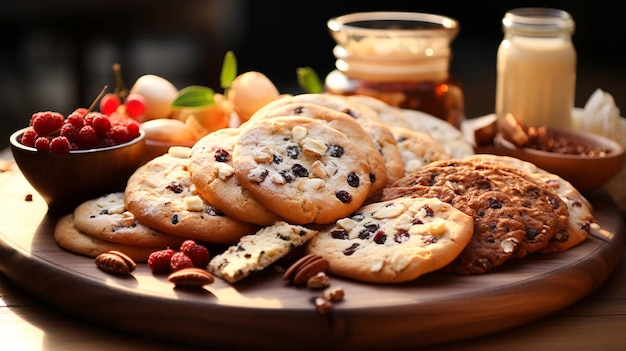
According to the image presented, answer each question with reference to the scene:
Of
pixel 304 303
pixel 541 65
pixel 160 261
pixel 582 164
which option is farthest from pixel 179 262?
pixel 541 65

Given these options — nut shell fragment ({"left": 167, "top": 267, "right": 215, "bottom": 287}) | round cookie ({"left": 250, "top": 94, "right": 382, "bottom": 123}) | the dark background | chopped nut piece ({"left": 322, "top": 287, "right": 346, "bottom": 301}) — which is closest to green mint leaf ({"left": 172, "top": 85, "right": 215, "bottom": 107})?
round cookie ({"left": 250, "top": 94, "right": 382, "bottom": 123})

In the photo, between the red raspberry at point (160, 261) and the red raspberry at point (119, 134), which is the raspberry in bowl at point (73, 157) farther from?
the red raspberry at point (160, 261)

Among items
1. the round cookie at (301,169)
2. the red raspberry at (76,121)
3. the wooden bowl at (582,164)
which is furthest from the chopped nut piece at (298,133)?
the wooden bowl at (582,164)

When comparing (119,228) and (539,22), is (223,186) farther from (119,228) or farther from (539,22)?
(539,22)

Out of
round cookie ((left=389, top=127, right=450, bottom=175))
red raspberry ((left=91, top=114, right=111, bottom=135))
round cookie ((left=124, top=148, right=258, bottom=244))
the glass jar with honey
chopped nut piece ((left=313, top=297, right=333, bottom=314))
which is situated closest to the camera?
chopped nut piece ((left=313, top=297, right=333, bottom=314))

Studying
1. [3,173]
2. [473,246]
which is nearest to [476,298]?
[473,246]

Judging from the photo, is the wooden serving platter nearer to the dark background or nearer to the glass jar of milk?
the glass jar of milk
